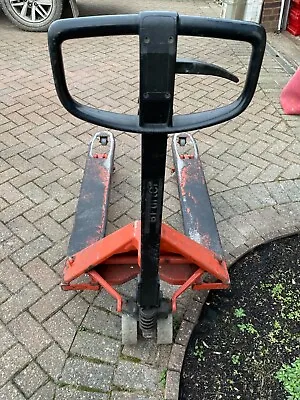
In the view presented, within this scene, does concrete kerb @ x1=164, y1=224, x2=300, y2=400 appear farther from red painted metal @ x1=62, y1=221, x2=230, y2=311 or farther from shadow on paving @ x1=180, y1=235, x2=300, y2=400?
red painted metal @ x1=62, y1=221, x2=230, y2=311

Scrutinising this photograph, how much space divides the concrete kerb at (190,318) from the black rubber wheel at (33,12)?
475 centimetres

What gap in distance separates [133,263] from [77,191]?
116cm

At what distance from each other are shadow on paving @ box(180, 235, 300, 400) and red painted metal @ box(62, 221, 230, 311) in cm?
24

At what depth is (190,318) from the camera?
7.11 ft

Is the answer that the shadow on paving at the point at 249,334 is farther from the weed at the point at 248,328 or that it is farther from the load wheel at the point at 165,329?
the load wheel at the point at 165,329

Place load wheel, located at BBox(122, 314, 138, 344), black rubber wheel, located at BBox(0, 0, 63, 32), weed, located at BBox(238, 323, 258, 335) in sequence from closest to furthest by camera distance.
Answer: load wheel, located at BBox(122, 314, 138, 344)
weed, located at BBox(238, 323, 258, 335)
black rubber wheel, located at BBox(0, 0, 63, 32)

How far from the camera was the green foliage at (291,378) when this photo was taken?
6.20 feet

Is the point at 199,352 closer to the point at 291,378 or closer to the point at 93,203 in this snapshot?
the point at 291,378

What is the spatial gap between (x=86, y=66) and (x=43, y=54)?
69cm

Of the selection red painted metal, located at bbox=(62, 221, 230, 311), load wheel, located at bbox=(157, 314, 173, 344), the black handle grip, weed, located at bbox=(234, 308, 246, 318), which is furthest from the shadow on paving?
the black handle grip

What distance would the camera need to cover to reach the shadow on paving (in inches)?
75.7

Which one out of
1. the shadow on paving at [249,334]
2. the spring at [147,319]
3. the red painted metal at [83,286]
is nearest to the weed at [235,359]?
the shadow on paving at [249,334]

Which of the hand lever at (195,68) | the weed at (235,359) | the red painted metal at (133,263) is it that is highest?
the hand lever at (195,68)

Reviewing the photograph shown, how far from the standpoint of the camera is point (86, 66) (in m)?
5.02
